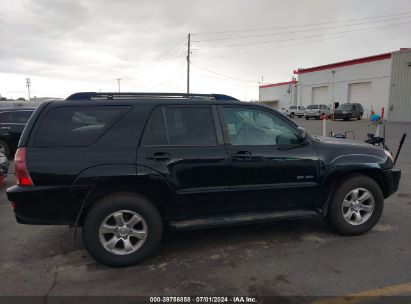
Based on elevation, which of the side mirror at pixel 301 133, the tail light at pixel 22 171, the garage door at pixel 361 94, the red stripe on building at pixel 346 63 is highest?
the red stripe on building at pixel 346 63

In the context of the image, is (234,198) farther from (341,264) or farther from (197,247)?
(341,264)

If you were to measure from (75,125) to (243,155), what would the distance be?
182 cm

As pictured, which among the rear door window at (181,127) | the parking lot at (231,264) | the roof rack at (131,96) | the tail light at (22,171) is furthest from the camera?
the roof rack at (131,96)

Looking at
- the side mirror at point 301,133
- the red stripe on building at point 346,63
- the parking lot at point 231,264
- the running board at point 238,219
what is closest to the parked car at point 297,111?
the red stripe on building at point 346,63

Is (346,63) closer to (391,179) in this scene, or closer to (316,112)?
(316,112)

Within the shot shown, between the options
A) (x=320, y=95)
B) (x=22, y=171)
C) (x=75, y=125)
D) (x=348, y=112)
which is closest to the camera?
(x=22, y=171)

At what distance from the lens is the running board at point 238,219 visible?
3.69 metres

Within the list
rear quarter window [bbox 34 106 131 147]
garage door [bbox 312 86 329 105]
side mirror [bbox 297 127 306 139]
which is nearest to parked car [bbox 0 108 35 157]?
rear quarter window [bbox 34 106 131 147]

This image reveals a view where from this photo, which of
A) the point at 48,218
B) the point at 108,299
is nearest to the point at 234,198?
the point at 108,299

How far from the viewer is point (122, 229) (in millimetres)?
3494

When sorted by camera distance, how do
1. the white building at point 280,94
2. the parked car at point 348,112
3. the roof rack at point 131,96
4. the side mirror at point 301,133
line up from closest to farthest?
the roof rack at point 131,96 → the side mirror at point 301,133 → the parked car at point 348,112 → the white building at point 280,94

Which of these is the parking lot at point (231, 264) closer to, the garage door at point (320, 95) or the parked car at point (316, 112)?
the parked car at point (316, 112)

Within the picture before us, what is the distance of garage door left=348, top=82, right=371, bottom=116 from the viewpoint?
36938mm

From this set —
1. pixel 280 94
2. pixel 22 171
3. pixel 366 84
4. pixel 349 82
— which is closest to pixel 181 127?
pixel 22 171
